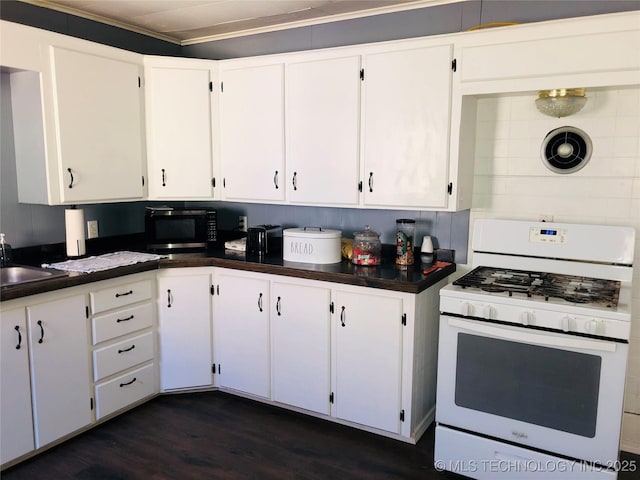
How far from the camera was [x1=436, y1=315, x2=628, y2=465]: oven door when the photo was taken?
197 cm

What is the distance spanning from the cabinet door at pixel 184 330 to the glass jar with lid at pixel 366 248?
0.93 meters

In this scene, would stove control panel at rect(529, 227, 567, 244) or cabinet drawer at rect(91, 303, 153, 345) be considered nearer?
stove control panel at rect(529, 227, 567, 244)

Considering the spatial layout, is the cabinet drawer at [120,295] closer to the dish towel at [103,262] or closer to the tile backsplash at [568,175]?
the dish towel at [103,262]

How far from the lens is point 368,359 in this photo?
2.62 m

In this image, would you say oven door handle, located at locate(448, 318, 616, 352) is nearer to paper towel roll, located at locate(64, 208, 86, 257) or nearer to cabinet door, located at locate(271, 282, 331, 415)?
cabinet door, located at locate(271, 282, 331, 415)

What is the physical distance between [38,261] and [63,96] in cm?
93

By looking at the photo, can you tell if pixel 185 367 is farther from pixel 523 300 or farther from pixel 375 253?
pixel 523 300

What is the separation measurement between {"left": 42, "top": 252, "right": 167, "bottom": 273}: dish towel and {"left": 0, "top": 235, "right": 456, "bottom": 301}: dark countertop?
0.05 m

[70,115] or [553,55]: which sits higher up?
[553,55]

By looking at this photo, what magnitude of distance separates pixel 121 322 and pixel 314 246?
1149 millimetres

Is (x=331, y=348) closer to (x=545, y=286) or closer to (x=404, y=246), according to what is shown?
(x=404, y=246)

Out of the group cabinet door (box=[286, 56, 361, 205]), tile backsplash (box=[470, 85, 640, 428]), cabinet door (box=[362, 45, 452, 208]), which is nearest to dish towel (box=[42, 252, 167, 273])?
cabinet door (box=[286, 56, 361, 205])

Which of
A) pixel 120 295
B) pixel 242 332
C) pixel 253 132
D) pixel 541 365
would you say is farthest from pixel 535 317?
pixel 120 295

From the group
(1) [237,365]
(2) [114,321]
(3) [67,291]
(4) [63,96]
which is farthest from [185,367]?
(4) [63,96]
